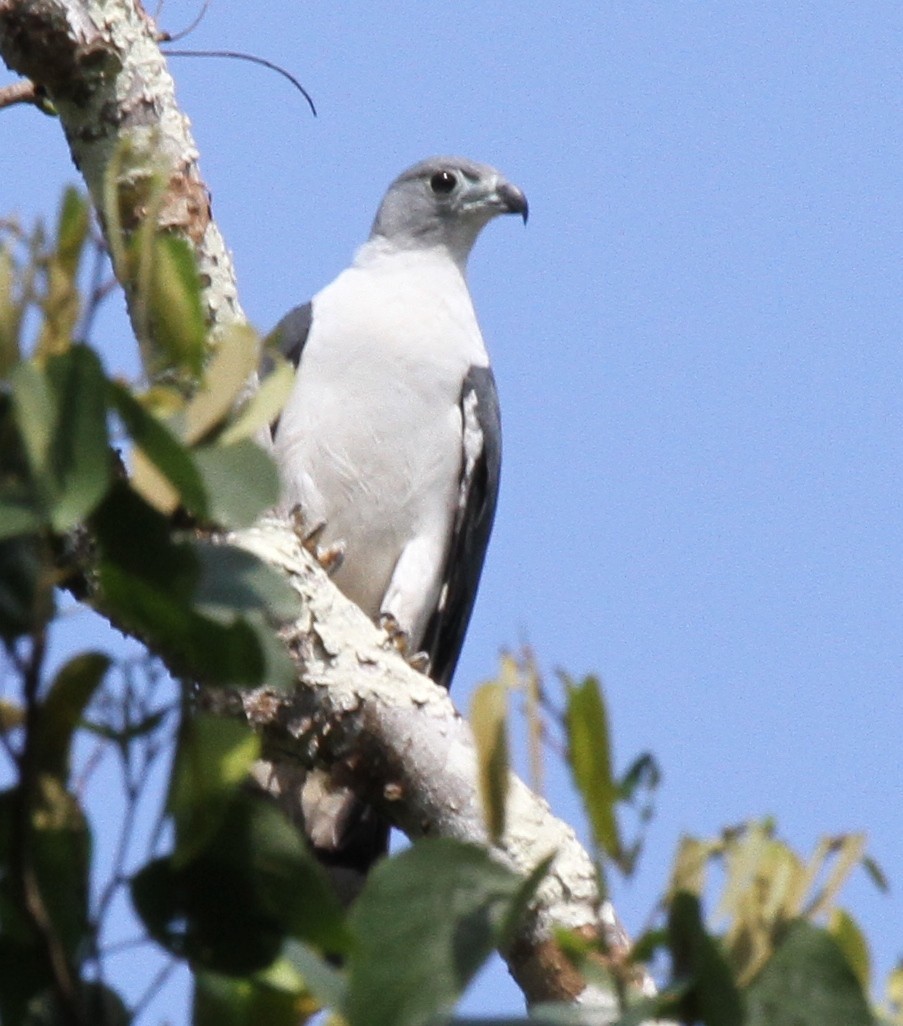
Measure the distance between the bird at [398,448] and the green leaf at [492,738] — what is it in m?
4.08

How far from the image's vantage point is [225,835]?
136 cm

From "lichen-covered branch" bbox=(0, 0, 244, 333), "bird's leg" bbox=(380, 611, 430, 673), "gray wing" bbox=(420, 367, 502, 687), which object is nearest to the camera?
"lichen-covered branch" bbox=(0, 0, 244, 333)

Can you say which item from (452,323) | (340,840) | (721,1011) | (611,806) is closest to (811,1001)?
(721,1011)

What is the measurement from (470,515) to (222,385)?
4.57 m

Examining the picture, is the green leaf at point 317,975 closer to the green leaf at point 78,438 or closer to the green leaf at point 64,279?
the green leaf at point 78,438

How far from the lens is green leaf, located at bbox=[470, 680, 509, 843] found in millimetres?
1288

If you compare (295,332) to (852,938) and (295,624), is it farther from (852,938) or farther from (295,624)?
(852,938)

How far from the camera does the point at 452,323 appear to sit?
20.0 ft

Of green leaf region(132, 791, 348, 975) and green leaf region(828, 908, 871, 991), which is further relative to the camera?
green leaf region(828, 908, 871, 991)

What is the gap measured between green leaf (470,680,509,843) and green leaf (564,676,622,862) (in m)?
0.05

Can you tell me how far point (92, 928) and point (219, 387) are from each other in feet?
1.43

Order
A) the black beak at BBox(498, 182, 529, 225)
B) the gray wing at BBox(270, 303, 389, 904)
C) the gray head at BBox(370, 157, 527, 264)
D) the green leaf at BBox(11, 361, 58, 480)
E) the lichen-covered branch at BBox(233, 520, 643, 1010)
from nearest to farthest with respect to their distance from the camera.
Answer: the green leaf at BBox(11, 361, 58, 480) → the lichen-covered branch at BBox(233, 520, 643, 1010) → the gray wing at BBox(270, 303, 389, 904) → the gray head at BBox(370, 157, 527, 264) → the black beak at BBox(498, 182, 529, 225)

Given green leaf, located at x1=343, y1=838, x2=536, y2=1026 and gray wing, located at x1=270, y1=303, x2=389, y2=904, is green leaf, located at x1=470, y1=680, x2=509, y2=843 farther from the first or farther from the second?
gray wing, located at x1=270, y1=303, x2=389, y2=904

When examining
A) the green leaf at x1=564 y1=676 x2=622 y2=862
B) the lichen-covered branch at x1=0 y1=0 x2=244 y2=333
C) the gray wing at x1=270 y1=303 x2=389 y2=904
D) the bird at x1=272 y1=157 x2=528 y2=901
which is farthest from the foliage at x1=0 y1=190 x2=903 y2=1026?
the bird at x1=272 y1=157 x2=528 y2=901
